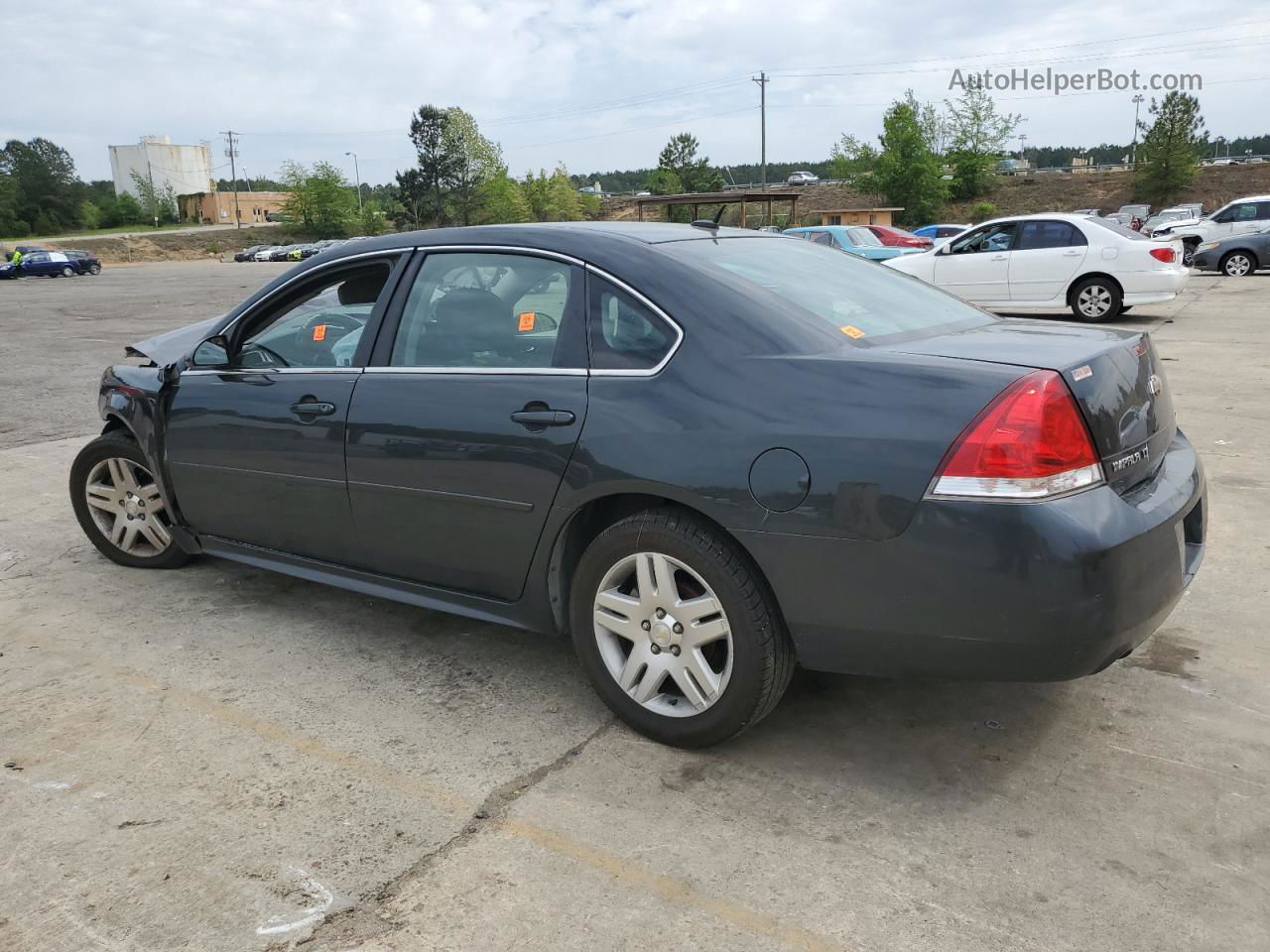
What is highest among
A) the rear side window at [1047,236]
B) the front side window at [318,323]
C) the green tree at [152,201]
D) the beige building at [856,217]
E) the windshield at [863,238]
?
the green tree at [152,201]

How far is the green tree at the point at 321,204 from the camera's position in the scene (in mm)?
92875

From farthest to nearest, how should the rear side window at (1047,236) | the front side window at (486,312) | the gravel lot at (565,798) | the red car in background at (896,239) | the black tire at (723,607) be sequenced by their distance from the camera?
the red car in background at (896,239) → the rear side window at (1047,236) → the front side window at (486,312) → the black tire at (723,607) → the gravel lot at (565,798)

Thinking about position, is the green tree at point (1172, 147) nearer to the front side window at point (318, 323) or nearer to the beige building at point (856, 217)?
the beige building at point (856, 217)

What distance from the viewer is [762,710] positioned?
277cm

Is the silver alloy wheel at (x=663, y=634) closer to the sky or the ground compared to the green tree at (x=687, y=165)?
closer to the ground

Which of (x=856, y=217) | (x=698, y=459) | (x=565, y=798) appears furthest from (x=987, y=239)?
(x=856, y=217)

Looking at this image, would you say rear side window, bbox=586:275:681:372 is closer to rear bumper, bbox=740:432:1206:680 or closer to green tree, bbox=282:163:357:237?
rear bumper, bbox=740:432:1206:680

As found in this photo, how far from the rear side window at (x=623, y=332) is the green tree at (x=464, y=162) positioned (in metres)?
102

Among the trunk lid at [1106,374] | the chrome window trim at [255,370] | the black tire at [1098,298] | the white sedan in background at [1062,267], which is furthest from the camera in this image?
the black tire at [1098,298]

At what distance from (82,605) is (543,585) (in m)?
2.38

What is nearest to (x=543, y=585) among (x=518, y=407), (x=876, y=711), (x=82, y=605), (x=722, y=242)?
(x=518, y=407)

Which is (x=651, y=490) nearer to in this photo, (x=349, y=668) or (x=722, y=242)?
(x=722, y=242)

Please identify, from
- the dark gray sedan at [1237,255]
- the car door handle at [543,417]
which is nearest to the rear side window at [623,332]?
the car door handle at [543,417]

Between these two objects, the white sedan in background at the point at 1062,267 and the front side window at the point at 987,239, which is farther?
the front side window at the point at 987,239
